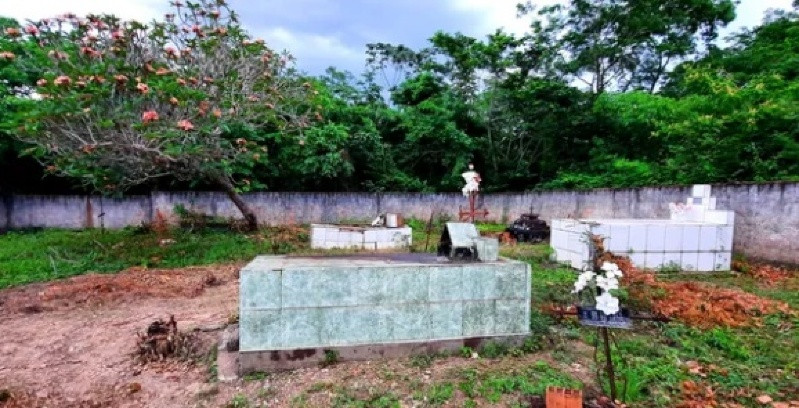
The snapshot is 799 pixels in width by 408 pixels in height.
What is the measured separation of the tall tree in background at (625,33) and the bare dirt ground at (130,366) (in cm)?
1461

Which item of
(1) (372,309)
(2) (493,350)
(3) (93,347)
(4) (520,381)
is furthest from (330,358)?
(3) (93,347)

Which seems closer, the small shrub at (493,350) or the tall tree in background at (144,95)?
the small shrub at (493,350)

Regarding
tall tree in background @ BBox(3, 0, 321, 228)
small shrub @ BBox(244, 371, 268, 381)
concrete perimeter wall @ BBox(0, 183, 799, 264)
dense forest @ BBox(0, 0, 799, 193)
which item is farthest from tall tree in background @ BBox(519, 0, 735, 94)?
small shrub @ BBox(244, 371, 268, 381)

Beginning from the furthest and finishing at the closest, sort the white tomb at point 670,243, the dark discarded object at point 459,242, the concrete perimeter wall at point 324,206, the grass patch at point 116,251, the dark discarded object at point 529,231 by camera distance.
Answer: the concrete perimeter wall at point 324,206, the dark discarded object at point 529,231, the grass patch at point 116,251, the white tomb at point 670,243, the dark discarded object at point 459,242

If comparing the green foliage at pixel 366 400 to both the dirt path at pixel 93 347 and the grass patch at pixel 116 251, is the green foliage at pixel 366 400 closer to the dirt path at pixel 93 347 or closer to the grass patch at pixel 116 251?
the dirt path at pixel 93 347

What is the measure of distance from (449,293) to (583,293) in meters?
1.05

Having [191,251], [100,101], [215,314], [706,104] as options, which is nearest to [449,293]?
[215,314]

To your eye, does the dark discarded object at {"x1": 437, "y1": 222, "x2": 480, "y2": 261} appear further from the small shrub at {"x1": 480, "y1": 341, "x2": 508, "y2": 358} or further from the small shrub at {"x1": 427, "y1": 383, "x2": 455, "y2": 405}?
the small shrub at {"x1": 427, "y1": 383, "x2": 455, "y2": 405}

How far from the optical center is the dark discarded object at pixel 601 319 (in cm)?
282

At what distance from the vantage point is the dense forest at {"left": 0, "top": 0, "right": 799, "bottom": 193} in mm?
13805

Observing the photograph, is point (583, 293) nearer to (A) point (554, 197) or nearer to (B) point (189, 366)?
(B) point (189, 366)

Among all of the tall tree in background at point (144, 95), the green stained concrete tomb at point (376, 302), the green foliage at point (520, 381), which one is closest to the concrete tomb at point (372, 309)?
the green stained concrete tomb at point (376, 302)

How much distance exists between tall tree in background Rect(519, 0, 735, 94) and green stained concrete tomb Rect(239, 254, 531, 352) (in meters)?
14.2

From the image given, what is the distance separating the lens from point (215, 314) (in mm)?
5348
